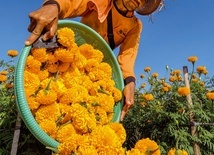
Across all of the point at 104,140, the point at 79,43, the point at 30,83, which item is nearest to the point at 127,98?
the point at 79,43

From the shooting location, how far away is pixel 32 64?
5.32ft

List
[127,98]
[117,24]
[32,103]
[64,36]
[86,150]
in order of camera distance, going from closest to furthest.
A: [86,150] → [32,103] → [64,36] → [127,98] → [117,24]

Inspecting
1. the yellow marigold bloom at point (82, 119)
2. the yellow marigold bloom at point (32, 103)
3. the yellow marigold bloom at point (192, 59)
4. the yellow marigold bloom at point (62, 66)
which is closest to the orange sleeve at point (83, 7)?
the yellow marigold bloom at point (62, 66)

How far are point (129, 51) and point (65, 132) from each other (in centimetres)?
101

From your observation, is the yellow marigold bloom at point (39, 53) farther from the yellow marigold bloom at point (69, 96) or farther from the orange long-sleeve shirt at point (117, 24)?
the orange long-sleeve shirt at point (117, 24)

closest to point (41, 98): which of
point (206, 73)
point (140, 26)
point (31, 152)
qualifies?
point (31, 152)

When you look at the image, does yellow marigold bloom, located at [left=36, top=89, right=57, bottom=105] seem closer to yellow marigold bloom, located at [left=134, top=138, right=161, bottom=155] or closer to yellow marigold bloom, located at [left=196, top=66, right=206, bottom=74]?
yellow marigold bloom, located at [left=134, top=138, right=161, bottom=155]

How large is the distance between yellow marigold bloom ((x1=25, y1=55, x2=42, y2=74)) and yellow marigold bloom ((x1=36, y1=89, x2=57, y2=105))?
133 millimetres

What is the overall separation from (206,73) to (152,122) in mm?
908

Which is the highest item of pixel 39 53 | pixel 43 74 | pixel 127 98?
pixel 39 53

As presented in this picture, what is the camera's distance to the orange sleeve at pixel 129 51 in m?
2.23

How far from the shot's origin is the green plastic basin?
144cm

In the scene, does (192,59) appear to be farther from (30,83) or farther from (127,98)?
(30,83)

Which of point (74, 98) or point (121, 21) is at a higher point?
point (121, 21)
